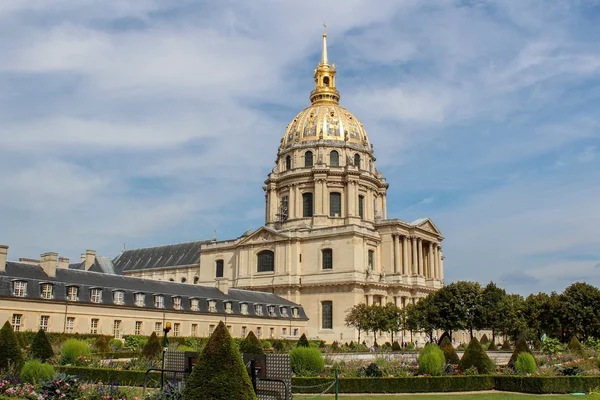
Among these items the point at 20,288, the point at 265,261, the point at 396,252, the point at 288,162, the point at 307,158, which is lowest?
the point at 20,288

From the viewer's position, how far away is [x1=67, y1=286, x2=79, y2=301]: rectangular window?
44.5 meters

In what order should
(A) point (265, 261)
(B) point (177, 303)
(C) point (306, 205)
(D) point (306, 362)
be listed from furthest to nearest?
(C) point (306, 205)
(A) point (265, 261)
(B) point (177, 303)
(D) point (306, 362)

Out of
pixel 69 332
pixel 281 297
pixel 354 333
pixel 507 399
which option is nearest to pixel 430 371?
pixel 507 399

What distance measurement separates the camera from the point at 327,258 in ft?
219

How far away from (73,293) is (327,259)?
28854 millimetres

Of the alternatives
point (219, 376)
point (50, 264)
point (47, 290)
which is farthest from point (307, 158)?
point (219, 376)

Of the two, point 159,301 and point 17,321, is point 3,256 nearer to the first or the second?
point 17,321

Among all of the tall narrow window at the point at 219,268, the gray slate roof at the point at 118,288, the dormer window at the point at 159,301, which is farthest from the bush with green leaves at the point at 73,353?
the tall narrow window at the point at 219,268

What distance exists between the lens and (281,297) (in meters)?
67.0

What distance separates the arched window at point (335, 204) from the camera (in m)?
72.7

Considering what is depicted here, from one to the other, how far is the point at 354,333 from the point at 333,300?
164 inches

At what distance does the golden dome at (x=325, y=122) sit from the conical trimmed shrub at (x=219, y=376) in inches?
2513

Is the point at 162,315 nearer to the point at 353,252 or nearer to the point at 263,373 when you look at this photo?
the point at 353,252

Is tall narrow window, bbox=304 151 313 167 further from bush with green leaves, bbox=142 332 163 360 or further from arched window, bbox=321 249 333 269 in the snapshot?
bush with green leaves, bbox=142 332 163 360
